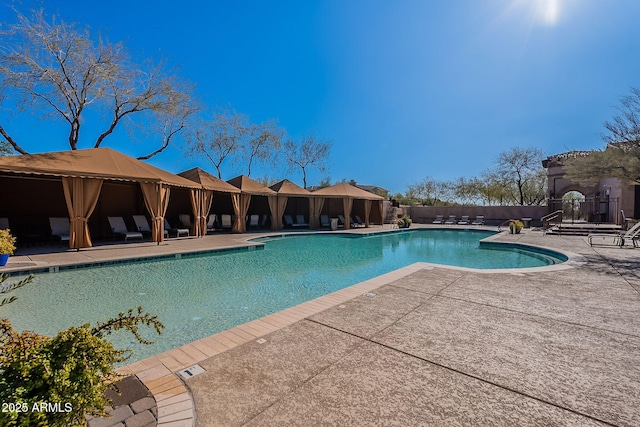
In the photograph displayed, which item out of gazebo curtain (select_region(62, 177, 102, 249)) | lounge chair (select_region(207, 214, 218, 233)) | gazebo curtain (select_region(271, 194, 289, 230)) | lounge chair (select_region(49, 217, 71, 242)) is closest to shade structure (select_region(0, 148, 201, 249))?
gazebo curtain (select_region(62, 177, 102, 249))

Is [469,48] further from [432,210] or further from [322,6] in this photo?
[432,210]

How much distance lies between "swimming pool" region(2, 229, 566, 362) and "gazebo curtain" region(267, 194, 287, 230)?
5.79 m

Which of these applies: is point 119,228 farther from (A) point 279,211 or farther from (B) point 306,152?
(B) point 306,152

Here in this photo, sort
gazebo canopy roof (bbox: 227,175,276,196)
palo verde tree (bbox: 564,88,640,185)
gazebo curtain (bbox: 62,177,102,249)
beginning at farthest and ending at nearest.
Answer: gazebo canopy roof (bbox: 227,175,276,196), palo verde tree (bbox: 564,88,640,185), gazebo curtain (bbox: 62,177,102,249)

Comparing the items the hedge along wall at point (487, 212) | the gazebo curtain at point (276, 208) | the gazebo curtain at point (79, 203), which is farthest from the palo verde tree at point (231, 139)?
the gazebo curtain at point (79, 203)

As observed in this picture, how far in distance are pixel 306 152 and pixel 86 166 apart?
22959 millimetres

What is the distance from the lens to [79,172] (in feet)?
27.7

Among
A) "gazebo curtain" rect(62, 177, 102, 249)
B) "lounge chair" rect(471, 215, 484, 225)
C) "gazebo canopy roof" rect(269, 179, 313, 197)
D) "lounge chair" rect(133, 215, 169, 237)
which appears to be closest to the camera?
"gazebo curtain" rect(62, 177, 102, 249)

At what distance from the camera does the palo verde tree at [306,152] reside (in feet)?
99.1

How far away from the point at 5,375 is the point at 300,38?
49.1 ft

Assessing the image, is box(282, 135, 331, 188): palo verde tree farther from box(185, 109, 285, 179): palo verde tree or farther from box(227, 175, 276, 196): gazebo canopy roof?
box(227, 175, 276, 196): gazebo canopy roof

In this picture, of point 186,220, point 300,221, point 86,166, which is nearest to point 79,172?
point 86,166

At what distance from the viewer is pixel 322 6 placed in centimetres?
1100

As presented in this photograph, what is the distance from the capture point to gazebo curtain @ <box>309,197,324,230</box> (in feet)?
57.7
